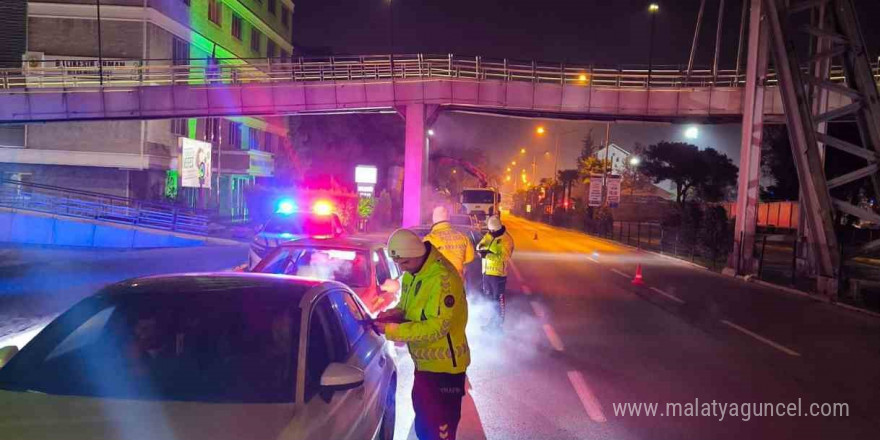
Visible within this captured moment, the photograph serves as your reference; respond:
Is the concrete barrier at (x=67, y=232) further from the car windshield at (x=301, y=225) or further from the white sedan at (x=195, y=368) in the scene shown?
the white sedan at (x=195, y=368)

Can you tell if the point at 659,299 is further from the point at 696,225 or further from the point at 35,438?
the point at 696,225

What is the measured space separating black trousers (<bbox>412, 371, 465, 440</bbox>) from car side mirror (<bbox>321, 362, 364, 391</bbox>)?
664 mm

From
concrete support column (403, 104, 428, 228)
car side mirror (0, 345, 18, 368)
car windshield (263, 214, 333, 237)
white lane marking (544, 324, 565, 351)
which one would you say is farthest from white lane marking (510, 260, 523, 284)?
car side mirror (0, 345, 18, 368)

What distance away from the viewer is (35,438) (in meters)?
2.69

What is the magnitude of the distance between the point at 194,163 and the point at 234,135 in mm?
15963

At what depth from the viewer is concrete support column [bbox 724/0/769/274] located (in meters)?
23.7

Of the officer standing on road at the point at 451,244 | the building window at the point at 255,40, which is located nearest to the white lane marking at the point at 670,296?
the officer standing on road at the point at 451,244

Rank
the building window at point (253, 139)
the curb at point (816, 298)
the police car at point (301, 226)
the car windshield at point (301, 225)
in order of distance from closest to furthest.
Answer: the police car at point (301, 226), the car windshield at point (301, 225), the curb at point (816, 298), the building window at point (253, 139)

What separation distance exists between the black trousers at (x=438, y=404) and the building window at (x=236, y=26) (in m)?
43.2

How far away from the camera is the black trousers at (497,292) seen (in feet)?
34.6

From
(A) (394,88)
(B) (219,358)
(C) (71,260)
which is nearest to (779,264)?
(A) (394,88)

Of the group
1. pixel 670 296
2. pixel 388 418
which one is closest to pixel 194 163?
pixel 670 296

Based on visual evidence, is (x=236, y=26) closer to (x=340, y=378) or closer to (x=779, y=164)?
(x=779, y=164)

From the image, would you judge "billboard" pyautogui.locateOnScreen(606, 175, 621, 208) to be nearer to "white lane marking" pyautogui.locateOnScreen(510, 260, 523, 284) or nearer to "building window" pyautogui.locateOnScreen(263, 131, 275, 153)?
"white lane marking" pyautogui.locateOnScreen(510, 260, 523, 284)
